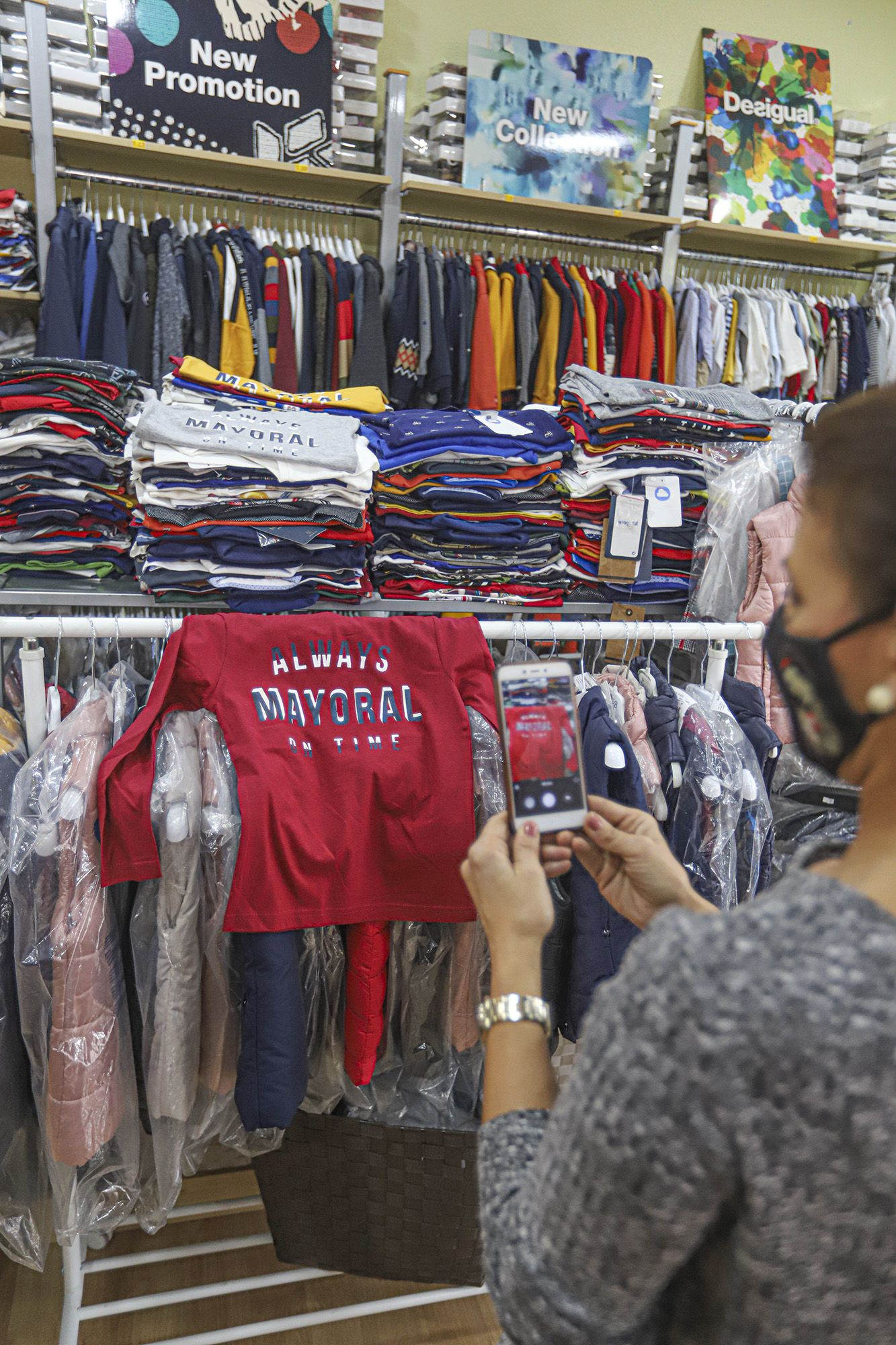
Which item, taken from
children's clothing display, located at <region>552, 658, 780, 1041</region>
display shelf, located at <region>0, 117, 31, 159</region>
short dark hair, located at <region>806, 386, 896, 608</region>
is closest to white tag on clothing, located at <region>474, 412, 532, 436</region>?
children's clothing display, located at <region>552, 658, 780, 1041</region>

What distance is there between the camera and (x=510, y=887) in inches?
33.1

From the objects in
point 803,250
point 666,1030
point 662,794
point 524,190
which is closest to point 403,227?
point 524,190

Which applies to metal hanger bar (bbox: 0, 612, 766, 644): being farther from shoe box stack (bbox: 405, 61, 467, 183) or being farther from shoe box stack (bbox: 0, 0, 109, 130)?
shoe box stack (bbox: 405, 61, 467, 183)

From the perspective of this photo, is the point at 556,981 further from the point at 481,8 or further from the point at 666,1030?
the point at 481,8

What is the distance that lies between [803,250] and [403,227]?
2035 millimetres

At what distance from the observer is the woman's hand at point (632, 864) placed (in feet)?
3.14

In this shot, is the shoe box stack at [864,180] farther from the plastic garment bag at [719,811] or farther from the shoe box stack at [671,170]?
the plastic garment bag at [719,811]

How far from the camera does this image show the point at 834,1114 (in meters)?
0.53

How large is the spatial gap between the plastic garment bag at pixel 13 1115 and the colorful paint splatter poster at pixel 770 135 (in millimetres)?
3896

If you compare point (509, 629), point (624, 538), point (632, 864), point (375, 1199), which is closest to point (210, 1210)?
point (375, 1199)

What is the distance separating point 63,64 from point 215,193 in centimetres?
60

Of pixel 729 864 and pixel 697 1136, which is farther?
pixel 729 864

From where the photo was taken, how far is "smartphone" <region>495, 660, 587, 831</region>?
98 cm

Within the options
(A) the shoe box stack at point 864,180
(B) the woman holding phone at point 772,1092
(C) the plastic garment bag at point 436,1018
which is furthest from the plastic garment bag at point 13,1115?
(A) the shoe box stack at point 864,180
